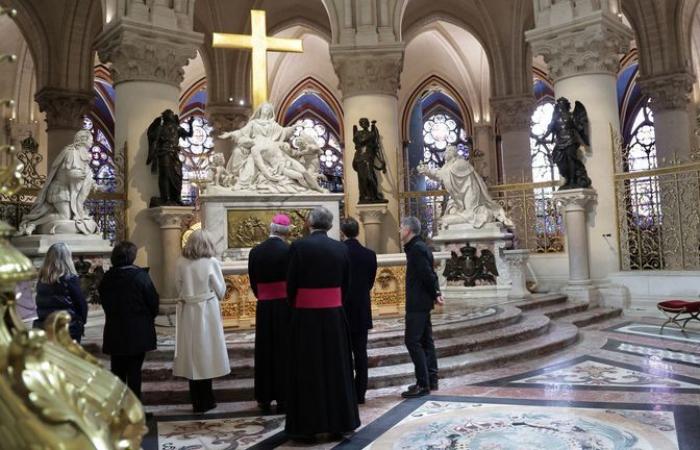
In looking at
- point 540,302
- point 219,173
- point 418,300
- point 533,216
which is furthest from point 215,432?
point 533,216

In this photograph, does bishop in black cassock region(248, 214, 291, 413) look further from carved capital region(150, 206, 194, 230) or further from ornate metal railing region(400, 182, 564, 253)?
ornate metal railing region(400, 182, 564, 253)

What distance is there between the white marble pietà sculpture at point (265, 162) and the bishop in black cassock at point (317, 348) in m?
5.52

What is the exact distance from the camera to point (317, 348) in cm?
418

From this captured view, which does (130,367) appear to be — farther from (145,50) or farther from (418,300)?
(145,50)

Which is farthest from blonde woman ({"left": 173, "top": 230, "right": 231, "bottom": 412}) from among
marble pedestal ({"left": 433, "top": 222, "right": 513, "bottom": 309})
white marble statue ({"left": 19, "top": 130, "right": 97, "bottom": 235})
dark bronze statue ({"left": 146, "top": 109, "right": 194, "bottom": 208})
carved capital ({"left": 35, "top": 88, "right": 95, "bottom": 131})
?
carved capital ({"left": 35, "top": 88, "right": 95, "bottom": 131})

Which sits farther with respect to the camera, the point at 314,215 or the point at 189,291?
the point at 189,291

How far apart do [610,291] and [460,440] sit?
27.4ft

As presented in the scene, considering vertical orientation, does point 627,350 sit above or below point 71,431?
below

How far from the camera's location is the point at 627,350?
760 centimetres

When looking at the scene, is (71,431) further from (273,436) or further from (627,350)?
(627,350)

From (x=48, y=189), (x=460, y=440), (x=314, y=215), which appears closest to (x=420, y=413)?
(x=460, y=440)

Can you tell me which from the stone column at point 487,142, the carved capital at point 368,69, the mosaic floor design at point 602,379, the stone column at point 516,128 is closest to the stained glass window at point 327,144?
the stone column at point 487,142

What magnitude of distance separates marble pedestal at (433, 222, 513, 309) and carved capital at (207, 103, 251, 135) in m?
8.88

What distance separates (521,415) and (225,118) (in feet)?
51.0
